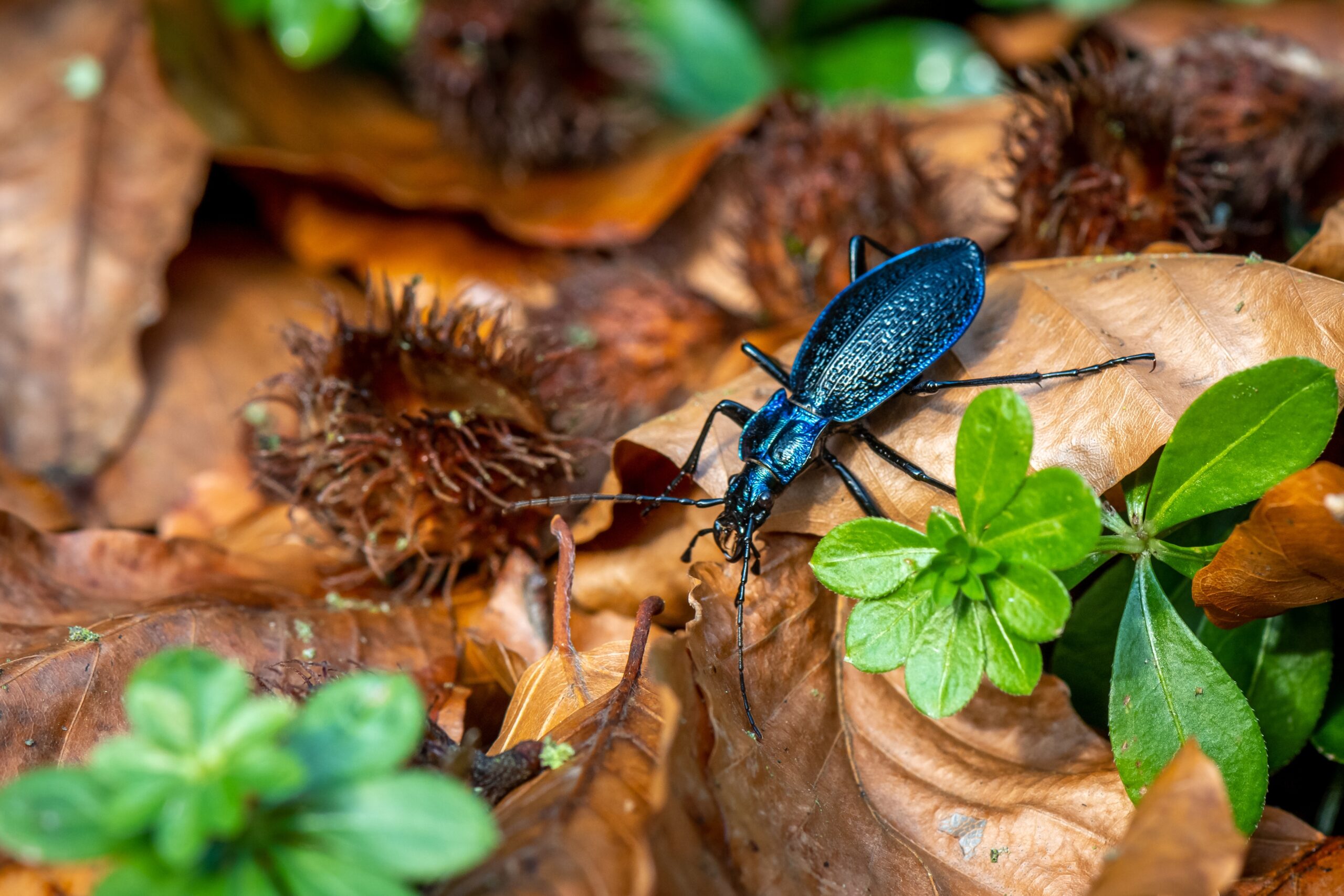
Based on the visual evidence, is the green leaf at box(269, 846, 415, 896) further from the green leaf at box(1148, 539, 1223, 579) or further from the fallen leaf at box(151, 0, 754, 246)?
the fallen leaf at box(151, 0, 754, 246)

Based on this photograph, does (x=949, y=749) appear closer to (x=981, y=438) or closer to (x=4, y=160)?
(x=981, y=438)

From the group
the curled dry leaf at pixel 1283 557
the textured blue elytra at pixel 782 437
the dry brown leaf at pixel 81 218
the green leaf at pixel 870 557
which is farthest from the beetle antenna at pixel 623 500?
the dry brown leaf at pixel 81 218

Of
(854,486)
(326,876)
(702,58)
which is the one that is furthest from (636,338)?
(326,876)

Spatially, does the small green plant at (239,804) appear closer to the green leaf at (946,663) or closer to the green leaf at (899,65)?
the green leaf at (946,663)

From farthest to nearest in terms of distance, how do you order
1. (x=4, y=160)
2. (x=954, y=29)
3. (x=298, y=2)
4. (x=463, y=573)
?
(x=954, y=29) < (x=298, y=2) < (x=4, y=160) < (x=463, y=573)

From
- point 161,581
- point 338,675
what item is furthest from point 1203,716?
point 161,581
